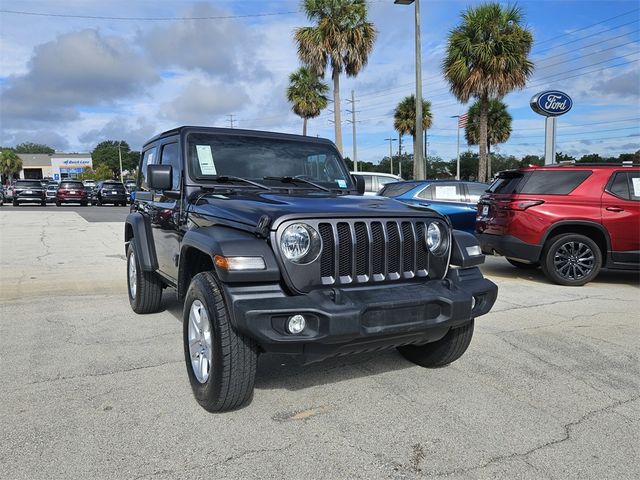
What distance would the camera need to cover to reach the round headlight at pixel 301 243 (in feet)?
9.88

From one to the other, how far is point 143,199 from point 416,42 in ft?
44.1

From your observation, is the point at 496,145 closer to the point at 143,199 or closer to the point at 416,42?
the point at 416,42

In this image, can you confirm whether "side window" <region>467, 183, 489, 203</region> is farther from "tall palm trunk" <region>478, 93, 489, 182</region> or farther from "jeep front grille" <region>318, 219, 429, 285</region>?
"tall palm trunk" <region>478, 93, 489, 182</region>

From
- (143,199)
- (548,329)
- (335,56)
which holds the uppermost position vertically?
(335,56)

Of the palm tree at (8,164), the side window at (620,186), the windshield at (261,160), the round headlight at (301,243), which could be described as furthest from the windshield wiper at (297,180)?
the palm tree at (8,164)

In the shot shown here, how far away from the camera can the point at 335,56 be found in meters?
23.9

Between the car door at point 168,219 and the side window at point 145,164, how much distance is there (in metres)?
0.43

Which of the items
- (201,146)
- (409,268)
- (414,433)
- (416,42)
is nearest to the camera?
(414,433)

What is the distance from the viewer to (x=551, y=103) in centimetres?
1323

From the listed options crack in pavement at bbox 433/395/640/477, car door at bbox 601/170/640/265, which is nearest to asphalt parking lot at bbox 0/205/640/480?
crack in pavement at bbox 433/395/640/477

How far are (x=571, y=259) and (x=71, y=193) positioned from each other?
Answer: 30407mm

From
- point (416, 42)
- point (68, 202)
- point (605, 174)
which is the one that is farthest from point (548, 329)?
point (68, 202)

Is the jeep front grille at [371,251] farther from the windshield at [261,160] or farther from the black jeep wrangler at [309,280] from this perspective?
the windshield at [261,160]

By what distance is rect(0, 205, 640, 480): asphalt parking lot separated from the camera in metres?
2.72
